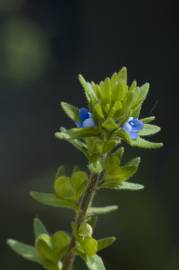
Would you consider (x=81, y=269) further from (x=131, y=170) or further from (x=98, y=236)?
(x=131, y=170)

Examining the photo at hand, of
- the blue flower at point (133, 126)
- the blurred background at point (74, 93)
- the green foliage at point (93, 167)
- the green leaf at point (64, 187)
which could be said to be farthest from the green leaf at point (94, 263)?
the blurred background at point (74, 93)

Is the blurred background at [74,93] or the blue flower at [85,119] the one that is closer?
the blue flower at [85,119]

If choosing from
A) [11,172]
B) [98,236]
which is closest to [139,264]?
[98,236]

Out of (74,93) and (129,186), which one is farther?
(74,93)

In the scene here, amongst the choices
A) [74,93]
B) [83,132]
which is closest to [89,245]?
[83,132]

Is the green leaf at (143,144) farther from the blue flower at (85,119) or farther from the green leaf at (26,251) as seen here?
the green leaf at (26,251)

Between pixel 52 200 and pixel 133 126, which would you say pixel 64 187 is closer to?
pixel 52 200
